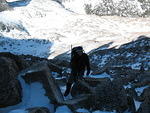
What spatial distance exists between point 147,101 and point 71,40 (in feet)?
487

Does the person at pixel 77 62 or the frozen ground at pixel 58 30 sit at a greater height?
the person at pixel 77 62

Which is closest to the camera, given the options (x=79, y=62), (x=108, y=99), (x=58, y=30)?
(x=108, y=99)

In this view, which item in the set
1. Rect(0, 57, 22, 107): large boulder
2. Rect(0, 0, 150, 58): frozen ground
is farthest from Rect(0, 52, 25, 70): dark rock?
Rect(0, 0, 150, 58): frozen ground

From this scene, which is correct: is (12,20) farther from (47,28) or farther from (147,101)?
(147,101)

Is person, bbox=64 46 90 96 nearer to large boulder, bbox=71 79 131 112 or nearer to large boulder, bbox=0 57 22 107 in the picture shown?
large boulder, bbox=71 79 131 112

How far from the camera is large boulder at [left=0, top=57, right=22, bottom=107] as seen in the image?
39.5 ft

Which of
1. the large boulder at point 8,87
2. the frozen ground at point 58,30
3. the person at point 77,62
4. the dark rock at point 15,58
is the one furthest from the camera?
the frozen ground at point 58,30

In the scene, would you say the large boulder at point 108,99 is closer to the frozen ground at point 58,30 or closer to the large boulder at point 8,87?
the large boulder at point 8,87

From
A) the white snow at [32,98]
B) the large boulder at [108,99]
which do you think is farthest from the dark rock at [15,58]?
the large boulder at [108,99]

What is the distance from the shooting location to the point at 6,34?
159625 millimetres

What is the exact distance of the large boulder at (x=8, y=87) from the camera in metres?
12.0

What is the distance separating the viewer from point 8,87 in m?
12.1

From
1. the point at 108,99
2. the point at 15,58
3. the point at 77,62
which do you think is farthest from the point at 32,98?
the point at 15,58

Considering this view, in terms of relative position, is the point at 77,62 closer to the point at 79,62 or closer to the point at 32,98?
the point at 79,62
